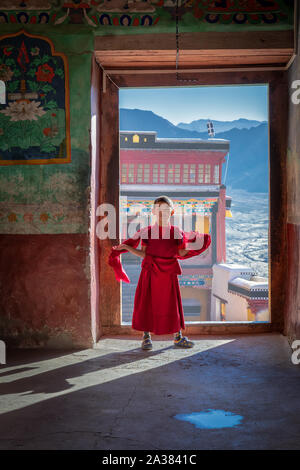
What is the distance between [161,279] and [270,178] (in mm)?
1498

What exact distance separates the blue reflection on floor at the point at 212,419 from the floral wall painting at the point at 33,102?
2.37 meters

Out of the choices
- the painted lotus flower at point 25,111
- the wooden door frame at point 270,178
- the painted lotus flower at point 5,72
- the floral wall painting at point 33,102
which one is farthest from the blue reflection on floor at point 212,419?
the painted lotus flower at point 5,72

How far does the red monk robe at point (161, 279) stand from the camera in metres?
3.68

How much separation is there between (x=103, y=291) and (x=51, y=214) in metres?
0.95

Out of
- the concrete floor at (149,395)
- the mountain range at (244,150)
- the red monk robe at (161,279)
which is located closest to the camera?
the concrete floor at (149,395)

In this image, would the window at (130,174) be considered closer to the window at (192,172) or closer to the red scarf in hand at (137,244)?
the window at (192,172)

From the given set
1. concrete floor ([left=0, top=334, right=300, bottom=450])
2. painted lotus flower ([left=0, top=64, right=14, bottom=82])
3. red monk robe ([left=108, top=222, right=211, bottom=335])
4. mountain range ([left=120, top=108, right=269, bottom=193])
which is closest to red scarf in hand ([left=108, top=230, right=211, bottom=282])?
red monk robe ([left=108, top=222, right=211, bottom=335])

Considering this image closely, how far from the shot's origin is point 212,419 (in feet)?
7.39

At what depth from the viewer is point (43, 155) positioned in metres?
3.77

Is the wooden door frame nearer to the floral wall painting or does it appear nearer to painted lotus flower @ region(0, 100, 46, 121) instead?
the floral wall painting

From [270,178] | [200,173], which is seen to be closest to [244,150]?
[200,173]

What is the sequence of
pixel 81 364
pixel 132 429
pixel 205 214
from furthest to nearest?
pixel 205 214 → pixel 81 364 → pixel 132 429
